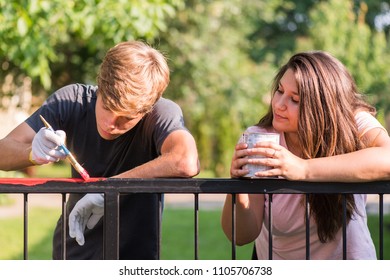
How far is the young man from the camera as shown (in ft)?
9.65

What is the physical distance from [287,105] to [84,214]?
84 cm

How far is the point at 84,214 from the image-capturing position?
2.96m

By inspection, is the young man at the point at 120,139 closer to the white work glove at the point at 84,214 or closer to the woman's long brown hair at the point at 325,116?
the white work glove at the point at 84,214

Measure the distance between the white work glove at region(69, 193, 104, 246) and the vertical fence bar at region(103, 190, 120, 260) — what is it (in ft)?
0.74

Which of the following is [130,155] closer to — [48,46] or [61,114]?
[61,114]

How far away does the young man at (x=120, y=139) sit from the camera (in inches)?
116

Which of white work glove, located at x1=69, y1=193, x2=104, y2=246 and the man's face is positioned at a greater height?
the man's face

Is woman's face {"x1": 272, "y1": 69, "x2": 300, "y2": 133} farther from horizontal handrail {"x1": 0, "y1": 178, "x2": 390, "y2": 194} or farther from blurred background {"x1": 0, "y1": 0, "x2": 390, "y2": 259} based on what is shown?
blurred background {"x1": 0, "y1": 0, "x2": 390, "y2": 259}

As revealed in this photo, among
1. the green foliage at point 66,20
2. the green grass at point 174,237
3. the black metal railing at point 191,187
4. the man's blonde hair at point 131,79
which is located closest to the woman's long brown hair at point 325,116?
the black metal railing at point 191,187

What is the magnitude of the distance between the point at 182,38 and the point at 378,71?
6.11 m

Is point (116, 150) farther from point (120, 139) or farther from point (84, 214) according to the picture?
point (84, 214)

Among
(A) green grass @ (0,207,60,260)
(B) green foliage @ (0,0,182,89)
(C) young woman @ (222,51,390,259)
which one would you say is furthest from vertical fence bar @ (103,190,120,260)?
(A) green grass @ (0,207,60,260)

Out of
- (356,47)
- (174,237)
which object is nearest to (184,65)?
(356,47)
